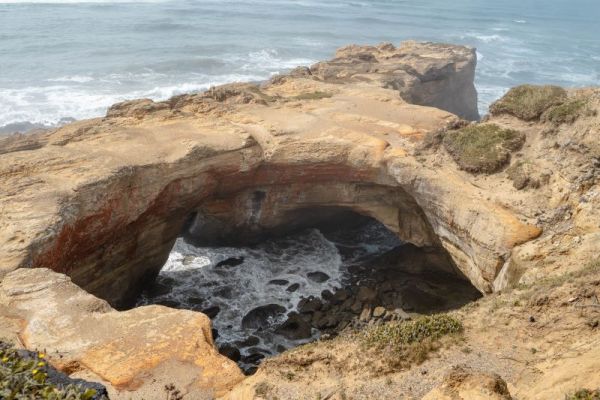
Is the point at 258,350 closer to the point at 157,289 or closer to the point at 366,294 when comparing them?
the point at 366,294

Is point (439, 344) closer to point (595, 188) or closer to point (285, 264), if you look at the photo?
point (595, 188)

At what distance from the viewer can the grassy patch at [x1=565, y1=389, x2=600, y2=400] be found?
23.6ft

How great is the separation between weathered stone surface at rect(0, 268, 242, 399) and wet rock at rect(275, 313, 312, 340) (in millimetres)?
7634

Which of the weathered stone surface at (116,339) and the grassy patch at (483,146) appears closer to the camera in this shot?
the weathered stone surface at (116,339)

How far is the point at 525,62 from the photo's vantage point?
2778 inches

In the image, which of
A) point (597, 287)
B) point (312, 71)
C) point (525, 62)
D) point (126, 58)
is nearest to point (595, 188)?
point (597, 287)

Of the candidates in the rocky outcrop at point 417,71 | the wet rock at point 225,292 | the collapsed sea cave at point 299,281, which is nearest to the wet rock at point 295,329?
the collapsed sea cave at point 299,281

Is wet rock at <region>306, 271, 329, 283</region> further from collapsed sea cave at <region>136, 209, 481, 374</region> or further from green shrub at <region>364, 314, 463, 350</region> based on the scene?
green shrub at <region>364, 314, 463, 350</region>

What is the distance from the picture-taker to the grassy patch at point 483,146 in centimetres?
1812

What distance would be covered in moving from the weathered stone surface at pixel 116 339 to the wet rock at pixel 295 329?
7.63 metres

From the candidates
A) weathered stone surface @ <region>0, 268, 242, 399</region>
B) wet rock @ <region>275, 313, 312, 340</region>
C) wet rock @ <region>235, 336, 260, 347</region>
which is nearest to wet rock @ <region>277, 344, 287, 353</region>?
wet rock @ <region>275, 313, 312, 340</region>

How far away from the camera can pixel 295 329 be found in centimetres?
1942

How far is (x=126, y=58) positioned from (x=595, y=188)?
51.8 meters

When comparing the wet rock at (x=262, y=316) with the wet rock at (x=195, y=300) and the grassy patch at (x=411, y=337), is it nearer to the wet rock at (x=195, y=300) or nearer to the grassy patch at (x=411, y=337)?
the wet rock at (x=195, y=300)
